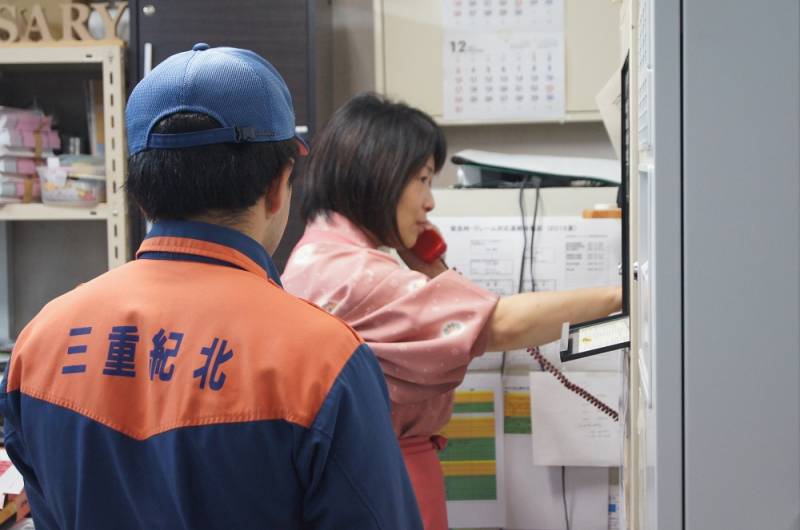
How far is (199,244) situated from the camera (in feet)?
2.59

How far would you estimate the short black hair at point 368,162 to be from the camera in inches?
60.8

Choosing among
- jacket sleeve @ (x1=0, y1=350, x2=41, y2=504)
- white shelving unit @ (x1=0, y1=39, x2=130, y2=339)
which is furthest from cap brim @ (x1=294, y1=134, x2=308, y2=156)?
white shelving unit @ (x1=0, y1=39, x2=130, y2=339)

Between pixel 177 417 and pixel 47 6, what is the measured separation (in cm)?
176

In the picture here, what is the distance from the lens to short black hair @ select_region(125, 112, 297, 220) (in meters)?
0.77

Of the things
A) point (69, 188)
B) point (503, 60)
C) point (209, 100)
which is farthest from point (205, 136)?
point (503, 60)

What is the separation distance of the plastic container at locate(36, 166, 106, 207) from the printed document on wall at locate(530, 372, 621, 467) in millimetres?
1104

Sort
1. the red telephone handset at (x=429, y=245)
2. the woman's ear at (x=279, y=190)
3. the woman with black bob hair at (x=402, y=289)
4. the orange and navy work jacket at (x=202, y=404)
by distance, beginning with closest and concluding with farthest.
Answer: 1. the orange and navy work jacket at (x=202, y=404)
2. the woman's ear at (x=279, y=190)
3. the woman with black bob hair at (x=402, y=289)
4. the red telephone handset at (x=429, y=245)

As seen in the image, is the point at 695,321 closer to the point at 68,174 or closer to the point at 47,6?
the point at 68,174

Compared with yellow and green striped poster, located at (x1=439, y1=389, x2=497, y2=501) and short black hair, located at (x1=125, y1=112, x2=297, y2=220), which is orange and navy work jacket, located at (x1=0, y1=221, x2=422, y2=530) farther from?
yellow and green striped poster, located at (x1=439, y1=389, x2=497, y2=501)

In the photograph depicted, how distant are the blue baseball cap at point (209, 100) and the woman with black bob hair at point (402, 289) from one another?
2.20 feet

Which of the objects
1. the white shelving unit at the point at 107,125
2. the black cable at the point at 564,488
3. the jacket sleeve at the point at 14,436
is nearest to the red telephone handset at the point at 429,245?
the black cable at the point at 564,488

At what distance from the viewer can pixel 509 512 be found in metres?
1.88

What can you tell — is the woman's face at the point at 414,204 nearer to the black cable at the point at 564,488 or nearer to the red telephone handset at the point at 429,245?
the red telephone handset at the point at 429,245

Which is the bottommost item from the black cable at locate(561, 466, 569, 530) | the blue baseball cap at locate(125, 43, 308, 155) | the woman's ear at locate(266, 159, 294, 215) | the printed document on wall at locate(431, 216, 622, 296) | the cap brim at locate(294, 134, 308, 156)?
the black cable at locate(561, 466, 569, 530)
